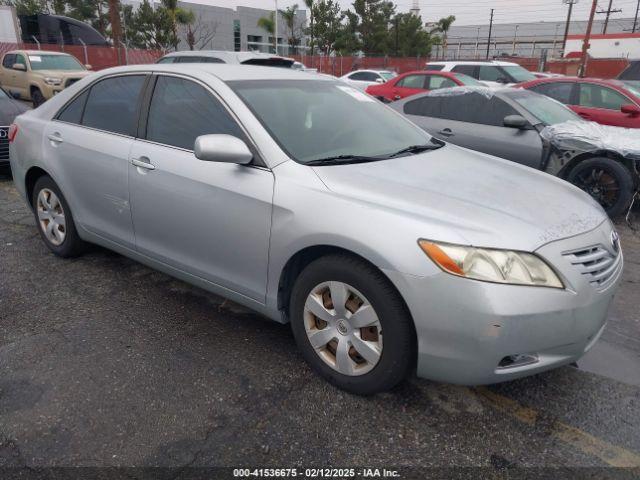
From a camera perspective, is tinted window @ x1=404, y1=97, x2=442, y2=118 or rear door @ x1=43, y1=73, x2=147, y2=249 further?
tinted window @ x1=404, y1=97, x2=442, y2=118

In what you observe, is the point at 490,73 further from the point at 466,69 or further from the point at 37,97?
the point at 37,97

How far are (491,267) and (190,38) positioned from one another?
3072 centimetres

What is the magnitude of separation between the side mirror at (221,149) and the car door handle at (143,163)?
2.11ft

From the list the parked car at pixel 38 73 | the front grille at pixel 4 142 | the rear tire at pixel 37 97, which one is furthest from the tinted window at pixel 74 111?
the rear tire at pixel 37 97

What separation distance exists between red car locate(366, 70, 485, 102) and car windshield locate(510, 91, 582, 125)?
5003 millimetres

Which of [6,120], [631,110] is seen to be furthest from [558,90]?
[6,120]

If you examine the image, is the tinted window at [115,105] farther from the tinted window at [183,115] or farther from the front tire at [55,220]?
the front tire at [55,220]

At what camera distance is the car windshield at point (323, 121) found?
9.36 ft

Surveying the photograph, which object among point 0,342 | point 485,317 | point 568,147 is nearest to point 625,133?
point 568,147

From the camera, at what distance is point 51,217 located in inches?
164

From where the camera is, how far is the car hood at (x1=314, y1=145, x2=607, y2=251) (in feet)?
7.19

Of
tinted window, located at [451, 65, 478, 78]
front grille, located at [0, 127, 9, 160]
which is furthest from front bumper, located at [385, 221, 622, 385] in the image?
tinted window, located at [451, 65, 478, 78]

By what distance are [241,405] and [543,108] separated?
557 cm

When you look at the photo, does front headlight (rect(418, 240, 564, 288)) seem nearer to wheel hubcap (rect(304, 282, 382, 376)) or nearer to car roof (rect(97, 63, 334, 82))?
wheel hubcap (rect(304, 282, 382, 376))
